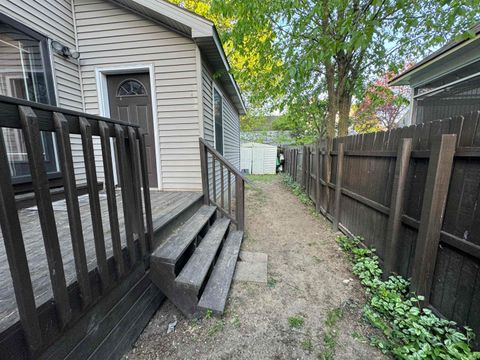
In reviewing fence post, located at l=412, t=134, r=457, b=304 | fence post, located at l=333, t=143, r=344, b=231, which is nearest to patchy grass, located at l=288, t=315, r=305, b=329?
fence post, located at l=412, t=134, r=457, b=304

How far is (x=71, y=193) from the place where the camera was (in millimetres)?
1122

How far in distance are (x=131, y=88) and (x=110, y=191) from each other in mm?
3164

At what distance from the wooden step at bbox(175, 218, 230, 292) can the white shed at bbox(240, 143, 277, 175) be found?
1060 centimetres

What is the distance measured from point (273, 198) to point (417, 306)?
4858 mm

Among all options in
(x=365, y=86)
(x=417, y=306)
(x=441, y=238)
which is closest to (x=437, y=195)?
(x=441, y=238)

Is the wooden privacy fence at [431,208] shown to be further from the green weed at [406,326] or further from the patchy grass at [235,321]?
the patchy grass at [235,321]

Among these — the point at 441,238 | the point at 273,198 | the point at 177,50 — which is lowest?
the point at 273,198

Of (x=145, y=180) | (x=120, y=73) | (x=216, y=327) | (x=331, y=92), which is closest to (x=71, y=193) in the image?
(x=145, y=180)

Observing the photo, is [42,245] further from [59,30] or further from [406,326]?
[59,30]

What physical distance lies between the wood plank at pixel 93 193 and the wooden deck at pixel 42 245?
99mm

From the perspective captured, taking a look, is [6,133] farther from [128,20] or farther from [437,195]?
[437,195]

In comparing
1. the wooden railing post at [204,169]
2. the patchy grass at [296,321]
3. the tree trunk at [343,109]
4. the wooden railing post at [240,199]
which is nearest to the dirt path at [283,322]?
the patchy grass at [296,321]

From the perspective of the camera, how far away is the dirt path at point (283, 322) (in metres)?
1.62

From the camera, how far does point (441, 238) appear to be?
5.61 ft
